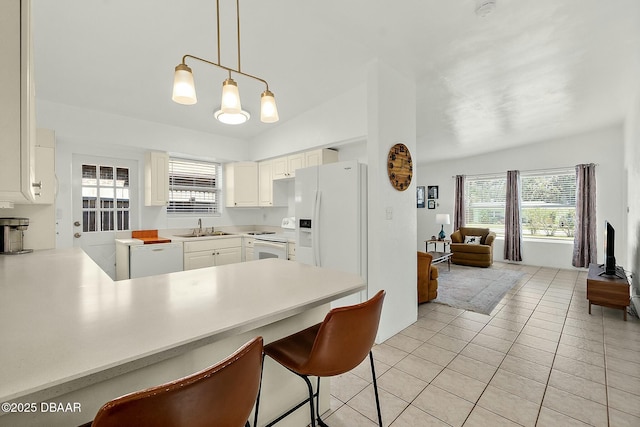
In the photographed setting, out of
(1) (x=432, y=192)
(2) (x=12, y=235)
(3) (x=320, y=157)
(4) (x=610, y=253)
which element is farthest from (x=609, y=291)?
(2) (x=12, y=235)

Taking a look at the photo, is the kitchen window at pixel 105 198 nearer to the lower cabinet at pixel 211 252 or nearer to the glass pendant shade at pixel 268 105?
the lower cabinet at pixel 211 252

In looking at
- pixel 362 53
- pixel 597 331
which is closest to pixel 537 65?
pixel 362 53

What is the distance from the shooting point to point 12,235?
2.54 meters

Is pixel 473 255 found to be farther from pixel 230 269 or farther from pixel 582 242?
pixel 230 269

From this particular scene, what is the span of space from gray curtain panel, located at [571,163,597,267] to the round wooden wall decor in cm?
466

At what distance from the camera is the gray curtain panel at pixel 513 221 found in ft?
20.3

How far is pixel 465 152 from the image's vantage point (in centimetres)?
646

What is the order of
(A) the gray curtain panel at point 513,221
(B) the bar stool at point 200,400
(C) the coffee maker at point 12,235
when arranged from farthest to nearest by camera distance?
(A) the gray curtain panel at point 513,221, (C) the coffee maker at point 12,235, (B) the bar stool at point 200,400

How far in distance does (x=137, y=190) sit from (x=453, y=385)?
468 centimetres

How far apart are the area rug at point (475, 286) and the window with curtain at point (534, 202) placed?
4.76 ft

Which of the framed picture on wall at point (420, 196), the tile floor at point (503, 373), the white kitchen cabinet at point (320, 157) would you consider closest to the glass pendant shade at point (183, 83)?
the tile floor at point (503, 373)

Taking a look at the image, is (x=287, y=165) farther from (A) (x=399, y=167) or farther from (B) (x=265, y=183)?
(A) (x=399, y=167)

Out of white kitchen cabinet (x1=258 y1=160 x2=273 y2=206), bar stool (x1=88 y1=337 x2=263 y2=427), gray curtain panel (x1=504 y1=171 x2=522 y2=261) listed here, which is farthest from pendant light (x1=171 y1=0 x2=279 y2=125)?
gray curtain panel (x1=504 y1=171 x2=522 y2=261)

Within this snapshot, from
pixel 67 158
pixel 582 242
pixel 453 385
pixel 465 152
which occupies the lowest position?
pixel 453 385
